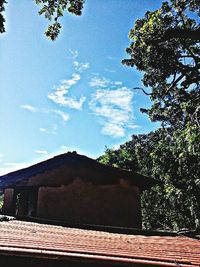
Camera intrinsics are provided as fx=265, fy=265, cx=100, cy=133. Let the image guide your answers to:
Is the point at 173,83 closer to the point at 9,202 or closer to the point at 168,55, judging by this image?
the point at 168,55

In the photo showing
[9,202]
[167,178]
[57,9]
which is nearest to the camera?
Answer: [57,9]

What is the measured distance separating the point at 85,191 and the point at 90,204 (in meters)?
0.71

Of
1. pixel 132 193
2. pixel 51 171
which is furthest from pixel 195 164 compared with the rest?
pixel 51 171

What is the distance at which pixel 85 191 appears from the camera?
1365 centimetres

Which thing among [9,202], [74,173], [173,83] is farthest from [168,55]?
[9,202]

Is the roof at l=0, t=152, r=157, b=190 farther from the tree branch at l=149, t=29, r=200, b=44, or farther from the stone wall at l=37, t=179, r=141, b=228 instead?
the tree branch at l=149, t=29, r=200, b=44

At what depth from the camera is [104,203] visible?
1347 cm

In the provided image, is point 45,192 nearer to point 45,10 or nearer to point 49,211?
point 49,211

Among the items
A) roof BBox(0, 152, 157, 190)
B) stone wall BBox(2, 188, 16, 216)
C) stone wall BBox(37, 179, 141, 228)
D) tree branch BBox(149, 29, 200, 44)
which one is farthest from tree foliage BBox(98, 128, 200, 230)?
stone wall BBox(2, 188, 16, 216)

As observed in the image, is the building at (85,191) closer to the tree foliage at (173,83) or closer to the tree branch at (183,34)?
the tree foliage at (173,83)

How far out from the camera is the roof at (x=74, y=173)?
549 inches

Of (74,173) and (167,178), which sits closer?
(74,173)

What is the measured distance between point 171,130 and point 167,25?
10.8m

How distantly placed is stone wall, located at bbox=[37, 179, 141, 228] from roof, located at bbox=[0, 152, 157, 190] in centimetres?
36
